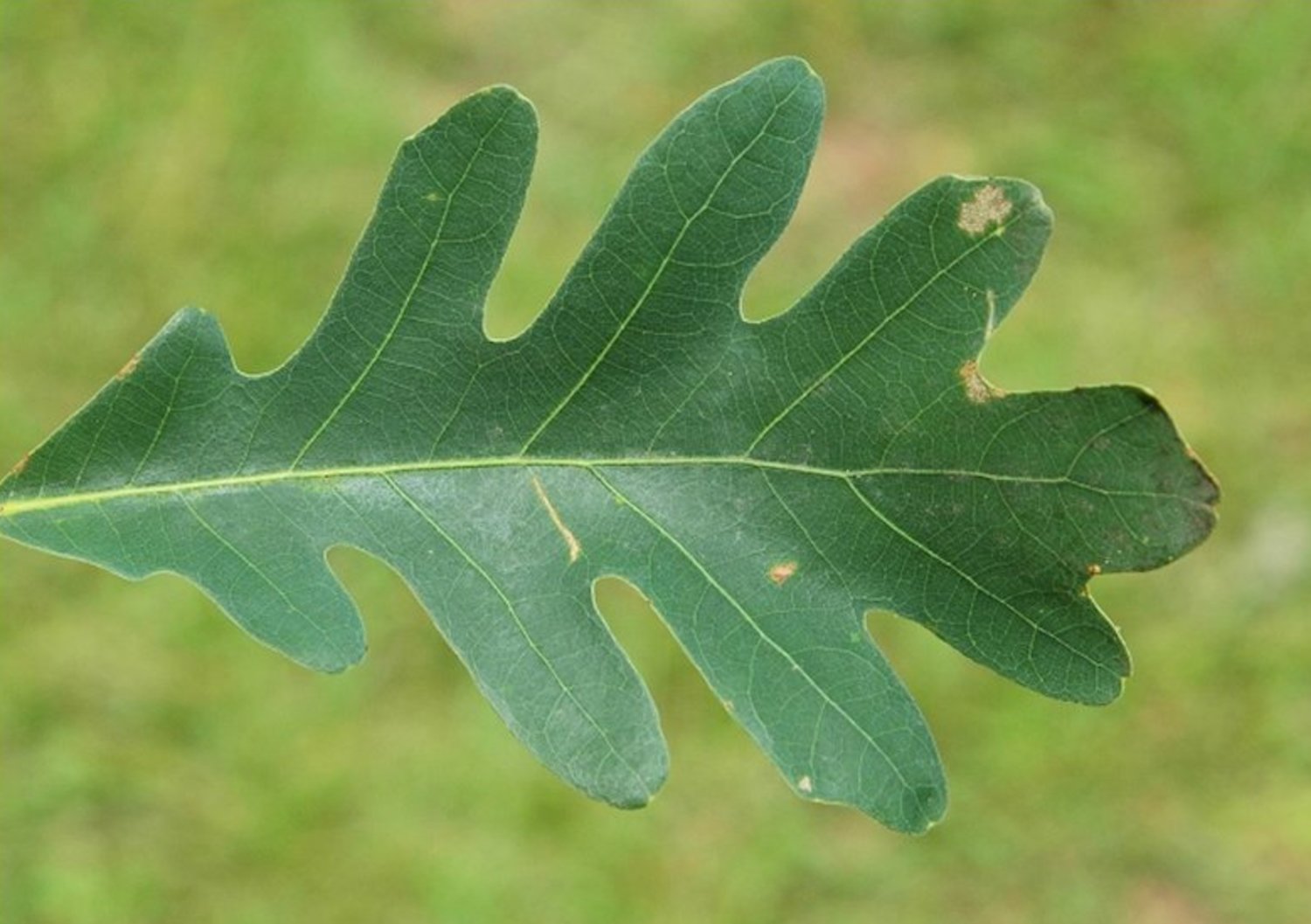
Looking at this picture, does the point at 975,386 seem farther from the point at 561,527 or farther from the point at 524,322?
the point at 524,322

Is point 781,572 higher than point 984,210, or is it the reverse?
point 984,210

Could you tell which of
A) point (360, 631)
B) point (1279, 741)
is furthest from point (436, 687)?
point (360, 631)

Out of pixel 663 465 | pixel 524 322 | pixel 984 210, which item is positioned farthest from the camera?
pixel 524 322

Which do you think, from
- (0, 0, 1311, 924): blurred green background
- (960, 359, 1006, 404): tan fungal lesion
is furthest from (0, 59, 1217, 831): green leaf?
(0, 0, 1311, 924): blurred green background

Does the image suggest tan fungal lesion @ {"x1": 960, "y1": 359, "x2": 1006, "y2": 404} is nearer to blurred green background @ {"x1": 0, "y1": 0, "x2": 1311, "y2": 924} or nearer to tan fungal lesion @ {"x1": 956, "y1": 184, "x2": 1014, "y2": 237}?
tan fungal lesion @ {"x1": 956, "y1": 184, "x2": 1014, "y2": 237}

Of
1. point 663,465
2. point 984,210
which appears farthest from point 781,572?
point 984,210

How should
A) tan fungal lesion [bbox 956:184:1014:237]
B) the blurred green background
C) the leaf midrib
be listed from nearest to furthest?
tan fungal lesion [bbox 956:184:1014:237]
the leaf midrib
the blurred green background

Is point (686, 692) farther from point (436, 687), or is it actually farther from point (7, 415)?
point (7, 415)
